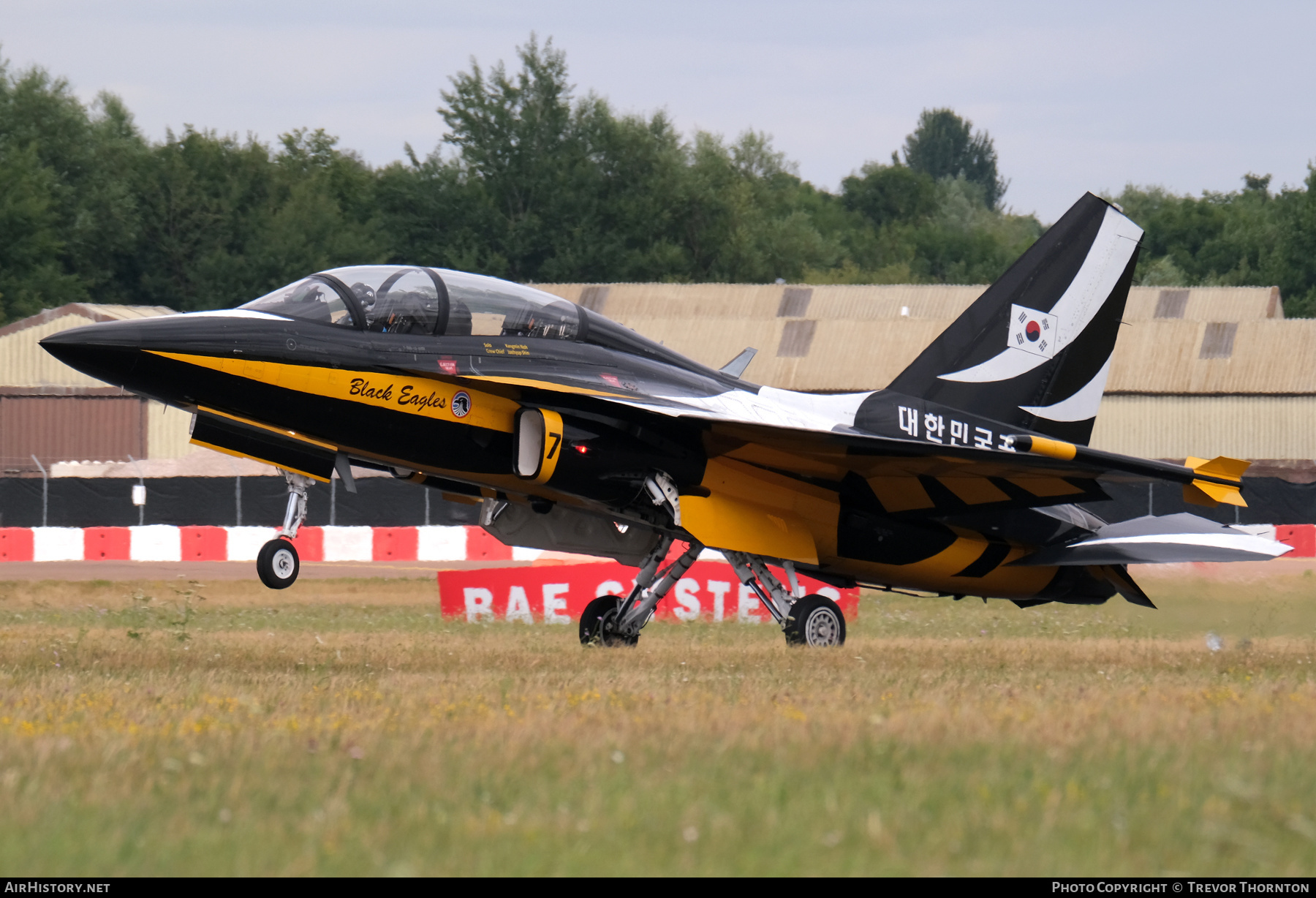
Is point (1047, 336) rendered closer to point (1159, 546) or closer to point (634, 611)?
point (1159, 546)

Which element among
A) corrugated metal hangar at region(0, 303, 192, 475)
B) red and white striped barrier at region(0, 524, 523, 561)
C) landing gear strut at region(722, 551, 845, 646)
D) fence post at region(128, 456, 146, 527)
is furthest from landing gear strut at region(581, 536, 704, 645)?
corrugated metal hangar at region(0, 303, 192, 475)

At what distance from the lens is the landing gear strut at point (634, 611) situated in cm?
1487

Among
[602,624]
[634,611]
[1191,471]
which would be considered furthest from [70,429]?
[1191,471]

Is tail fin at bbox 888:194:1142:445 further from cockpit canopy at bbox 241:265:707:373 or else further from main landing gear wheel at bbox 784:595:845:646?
cockpit canopy at bbox 241:265:707:373

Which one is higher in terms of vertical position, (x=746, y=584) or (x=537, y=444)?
(x=537, y=444)

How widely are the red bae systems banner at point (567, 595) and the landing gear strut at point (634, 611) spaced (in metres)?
5.03

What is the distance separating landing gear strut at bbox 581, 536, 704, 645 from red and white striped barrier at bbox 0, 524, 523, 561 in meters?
16.1

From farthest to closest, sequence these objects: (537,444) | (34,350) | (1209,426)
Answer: (34,350), (1209,426), (537,444)

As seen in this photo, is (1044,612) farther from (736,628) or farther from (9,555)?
(9,555)

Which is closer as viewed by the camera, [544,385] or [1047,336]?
[544,385]

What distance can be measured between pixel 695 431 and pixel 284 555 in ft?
12.5

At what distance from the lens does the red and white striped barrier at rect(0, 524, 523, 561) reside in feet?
100

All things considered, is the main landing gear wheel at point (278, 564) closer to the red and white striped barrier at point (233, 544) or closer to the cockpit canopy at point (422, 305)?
the cockpit canopy at point (422, 305)

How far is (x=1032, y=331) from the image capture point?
15820 mm
